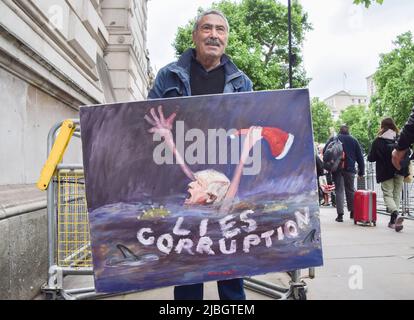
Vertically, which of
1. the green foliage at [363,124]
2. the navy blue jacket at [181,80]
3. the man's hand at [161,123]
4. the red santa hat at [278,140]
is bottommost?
the red santa hat at [278,140]

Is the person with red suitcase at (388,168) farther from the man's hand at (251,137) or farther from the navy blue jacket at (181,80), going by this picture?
the man's hand at (251,137)

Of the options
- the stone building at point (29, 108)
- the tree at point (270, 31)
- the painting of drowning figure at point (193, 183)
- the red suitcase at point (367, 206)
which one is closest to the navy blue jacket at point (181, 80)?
the painting of drowning figure at point (193, 183)

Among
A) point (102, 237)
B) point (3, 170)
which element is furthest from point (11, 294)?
point (102, 237)

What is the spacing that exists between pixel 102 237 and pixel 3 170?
2.02 metres

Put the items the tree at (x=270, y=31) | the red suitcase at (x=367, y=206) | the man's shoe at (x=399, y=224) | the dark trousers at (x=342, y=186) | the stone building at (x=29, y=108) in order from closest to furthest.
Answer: the stone building at (x=29, y=108) < the man's shoe at (x=399, y=224) < the red suitcase at (x=367, y=206) < the dark trousers at (x=342, y=186) < the tree at (x=270, y=31)

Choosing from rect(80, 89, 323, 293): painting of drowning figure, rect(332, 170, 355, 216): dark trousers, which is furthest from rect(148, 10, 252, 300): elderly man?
rect(332, 170, 355, 216): dark trousers

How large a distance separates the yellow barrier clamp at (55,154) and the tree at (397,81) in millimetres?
42428

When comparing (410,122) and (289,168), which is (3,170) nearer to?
(289,168)

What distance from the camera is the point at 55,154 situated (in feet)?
9.87

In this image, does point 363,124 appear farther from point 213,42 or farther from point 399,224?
point 213,42

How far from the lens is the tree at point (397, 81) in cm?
4156

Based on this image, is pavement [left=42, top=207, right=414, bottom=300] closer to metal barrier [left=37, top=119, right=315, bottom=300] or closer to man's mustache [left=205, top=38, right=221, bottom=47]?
metal barrier [left=37, top=119, right=315, bottom=300]

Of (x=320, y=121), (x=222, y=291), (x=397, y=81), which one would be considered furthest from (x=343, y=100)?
(x=222, y=291)
